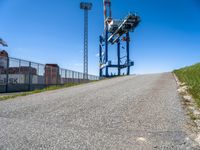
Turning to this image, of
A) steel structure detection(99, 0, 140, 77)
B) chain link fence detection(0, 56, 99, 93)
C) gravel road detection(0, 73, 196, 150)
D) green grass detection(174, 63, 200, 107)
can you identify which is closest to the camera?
gravel road detection(0, 73, 196, 150)

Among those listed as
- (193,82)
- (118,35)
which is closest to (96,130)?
(193,82)

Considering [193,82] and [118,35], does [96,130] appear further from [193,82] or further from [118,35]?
[118,35]

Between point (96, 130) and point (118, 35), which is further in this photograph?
point (118, 35)

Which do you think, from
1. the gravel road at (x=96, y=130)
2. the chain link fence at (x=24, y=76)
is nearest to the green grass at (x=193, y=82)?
the gravel road at (x=96, y=130)

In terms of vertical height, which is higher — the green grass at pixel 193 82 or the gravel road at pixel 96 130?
the green grass at pixel 193 82

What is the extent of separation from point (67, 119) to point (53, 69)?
1798cm

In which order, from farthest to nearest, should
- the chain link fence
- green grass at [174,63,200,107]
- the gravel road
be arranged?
the chain link fence, green grass at [174,63,200,107], the gravel road

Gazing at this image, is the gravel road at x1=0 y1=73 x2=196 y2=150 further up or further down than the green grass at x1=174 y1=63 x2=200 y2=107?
further down

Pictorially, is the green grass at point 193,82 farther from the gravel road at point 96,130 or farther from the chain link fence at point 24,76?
the chain link fence at point 24,76

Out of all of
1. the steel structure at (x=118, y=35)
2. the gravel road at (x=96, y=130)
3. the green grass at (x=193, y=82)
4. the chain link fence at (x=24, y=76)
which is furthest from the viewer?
the steel structure at (x=118, y=35)

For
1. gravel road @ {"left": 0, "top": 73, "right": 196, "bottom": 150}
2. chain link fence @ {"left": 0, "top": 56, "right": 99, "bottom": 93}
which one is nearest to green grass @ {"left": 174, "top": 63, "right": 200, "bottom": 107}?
gravel road @ {"left": 0, "top": 73, "right": 196, "bottom": 150}

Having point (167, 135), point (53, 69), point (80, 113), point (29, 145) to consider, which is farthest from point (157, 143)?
point (53, 69)

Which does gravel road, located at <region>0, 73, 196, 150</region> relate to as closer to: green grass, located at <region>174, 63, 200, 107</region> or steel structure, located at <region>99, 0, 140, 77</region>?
green grass, located at <region>174, 63, 200, 107</region>

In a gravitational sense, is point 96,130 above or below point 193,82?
below
